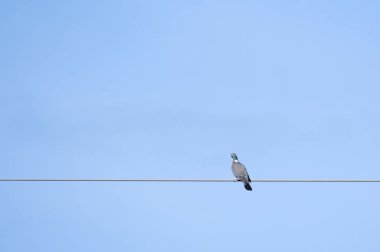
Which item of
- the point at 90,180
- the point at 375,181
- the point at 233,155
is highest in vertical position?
the point at 233,155

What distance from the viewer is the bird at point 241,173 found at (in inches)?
768

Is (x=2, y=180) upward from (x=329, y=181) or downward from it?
upward

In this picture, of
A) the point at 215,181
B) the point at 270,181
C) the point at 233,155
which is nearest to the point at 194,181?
the point at 215,181

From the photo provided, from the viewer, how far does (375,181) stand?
12.2 m

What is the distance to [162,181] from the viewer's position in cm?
1255

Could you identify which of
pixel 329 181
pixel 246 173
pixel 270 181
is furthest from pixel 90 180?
pixel 246 173

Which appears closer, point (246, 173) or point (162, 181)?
point (162, 181)

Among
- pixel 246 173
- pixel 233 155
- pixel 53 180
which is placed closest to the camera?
pixel 53 180

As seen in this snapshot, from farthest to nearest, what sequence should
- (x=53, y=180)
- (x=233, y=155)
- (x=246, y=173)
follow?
(x=233, y=155) → (x=246, y=173) → (x=53, y=180)

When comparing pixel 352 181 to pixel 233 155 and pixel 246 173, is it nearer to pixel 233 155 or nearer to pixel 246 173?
pixel 246 173

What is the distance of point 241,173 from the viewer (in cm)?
1972

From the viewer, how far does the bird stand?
19.5 metres

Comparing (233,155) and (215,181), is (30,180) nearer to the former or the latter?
(215,181)

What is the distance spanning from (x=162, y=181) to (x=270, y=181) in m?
1.92
